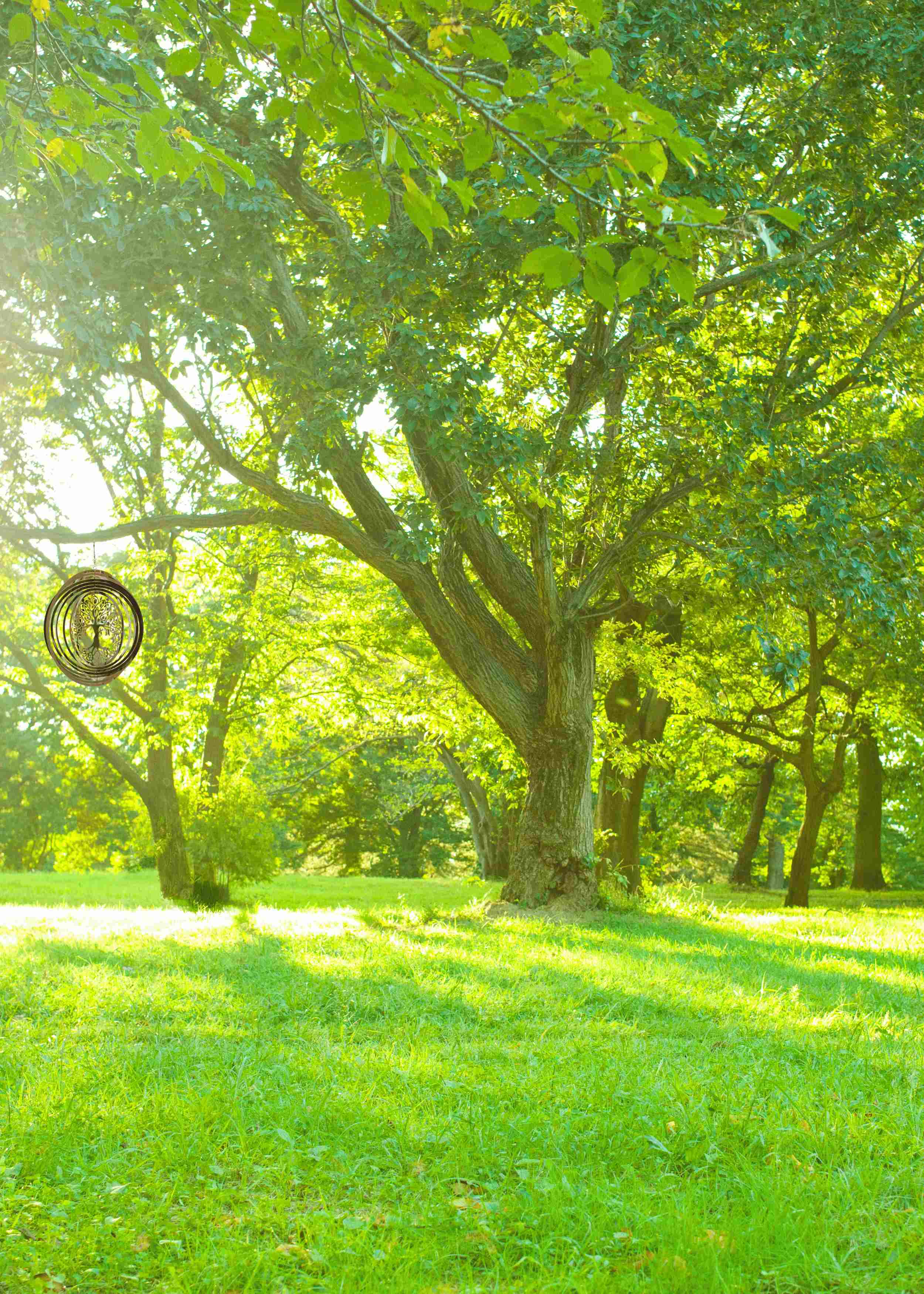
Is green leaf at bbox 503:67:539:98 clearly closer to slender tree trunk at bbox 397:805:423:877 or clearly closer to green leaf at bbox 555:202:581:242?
green leaf at bbox 555:202:581:242

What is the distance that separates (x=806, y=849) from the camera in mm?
20969

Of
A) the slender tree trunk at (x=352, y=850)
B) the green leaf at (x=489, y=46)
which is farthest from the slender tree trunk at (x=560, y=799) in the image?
the slender tree trunk at (x=352, y=850)

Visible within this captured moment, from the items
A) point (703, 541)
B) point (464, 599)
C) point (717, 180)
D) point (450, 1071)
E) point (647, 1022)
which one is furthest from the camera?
point (464, 599)

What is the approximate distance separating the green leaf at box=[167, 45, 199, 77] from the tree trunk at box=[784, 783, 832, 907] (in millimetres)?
19620

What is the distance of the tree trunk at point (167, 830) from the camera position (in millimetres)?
17766

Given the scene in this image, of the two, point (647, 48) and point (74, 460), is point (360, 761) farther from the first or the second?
point (647, 48)

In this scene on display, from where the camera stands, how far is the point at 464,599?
40.6 feet

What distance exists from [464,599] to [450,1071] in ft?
25.2

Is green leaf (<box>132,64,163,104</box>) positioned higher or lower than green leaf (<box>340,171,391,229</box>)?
higher

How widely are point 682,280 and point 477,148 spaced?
907 mm

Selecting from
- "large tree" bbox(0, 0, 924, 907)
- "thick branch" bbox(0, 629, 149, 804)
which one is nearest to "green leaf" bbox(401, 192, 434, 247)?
"large tree" bbox(0, 0, 924, 907)

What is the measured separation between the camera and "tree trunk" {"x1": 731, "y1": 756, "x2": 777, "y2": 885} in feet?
94.9

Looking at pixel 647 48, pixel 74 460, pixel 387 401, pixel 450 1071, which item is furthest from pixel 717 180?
pixel 74 460

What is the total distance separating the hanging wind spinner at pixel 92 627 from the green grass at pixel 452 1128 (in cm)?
215
